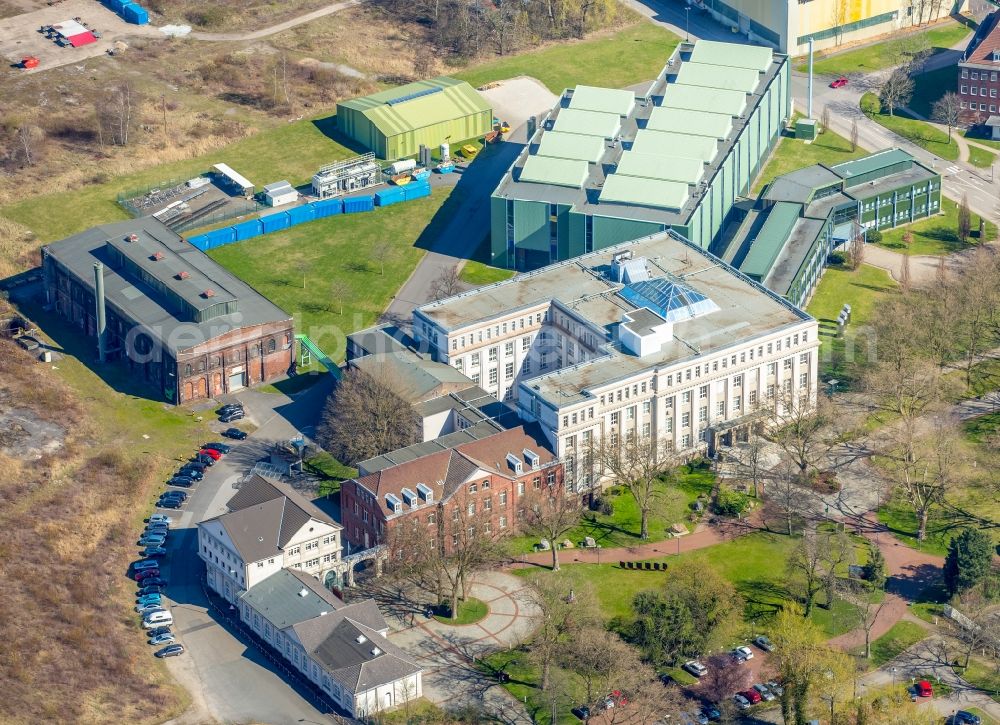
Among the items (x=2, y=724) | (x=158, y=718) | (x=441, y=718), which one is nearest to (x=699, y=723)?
(x=441, y=718)

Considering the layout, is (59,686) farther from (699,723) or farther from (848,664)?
(848,664)

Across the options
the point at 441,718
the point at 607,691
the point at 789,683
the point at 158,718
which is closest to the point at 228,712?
the point at 158,718

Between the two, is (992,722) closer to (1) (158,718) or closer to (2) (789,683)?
(2) (789,683)

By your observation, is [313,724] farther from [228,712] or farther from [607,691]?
[607,691]

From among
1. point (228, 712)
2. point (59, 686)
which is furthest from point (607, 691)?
point (59, 686)
